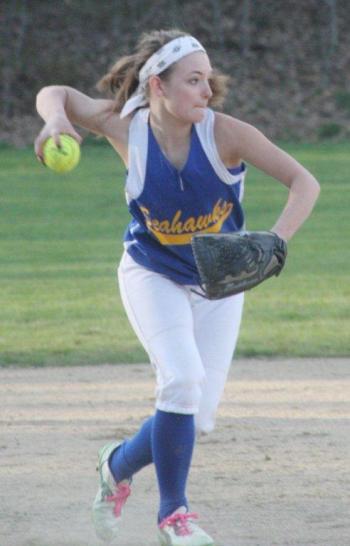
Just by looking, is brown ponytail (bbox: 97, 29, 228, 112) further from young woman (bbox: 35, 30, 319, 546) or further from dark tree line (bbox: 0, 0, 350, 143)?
dark tree line (bbox: 0, 0, 350, 143)

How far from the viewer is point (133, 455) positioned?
421cm

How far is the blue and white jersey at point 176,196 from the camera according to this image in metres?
3.99

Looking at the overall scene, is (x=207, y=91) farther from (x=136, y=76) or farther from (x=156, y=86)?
(x=136, y=76)

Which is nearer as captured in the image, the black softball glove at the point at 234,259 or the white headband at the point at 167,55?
the black softball glove at the point at 234,259

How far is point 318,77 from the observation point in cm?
2748

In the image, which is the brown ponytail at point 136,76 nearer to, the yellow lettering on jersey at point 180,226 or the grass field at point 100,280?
the yellow lettering on jersey at point 180,226

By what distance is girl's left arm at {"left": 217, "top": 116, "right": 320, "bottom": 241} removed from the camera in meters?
3.96

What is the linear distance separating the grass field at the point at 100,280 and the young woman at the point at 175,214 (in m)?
3.58

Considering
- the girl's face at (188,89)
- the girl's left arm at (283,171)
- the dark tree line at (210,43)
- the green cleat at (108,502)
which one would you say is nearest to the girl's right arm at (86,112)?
the girl's face at (188,89)

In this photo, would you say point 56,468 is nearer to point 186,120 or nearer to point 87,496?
point 87,496

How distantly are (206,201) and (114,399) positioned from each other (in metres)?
2.73

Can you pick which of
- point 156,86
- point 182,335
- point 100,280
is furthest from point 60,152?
point 100,280

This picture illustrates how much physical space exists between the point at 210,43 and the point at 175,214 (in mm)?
25048

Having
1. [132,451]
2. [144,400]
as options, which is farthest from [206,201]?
[144,400]
